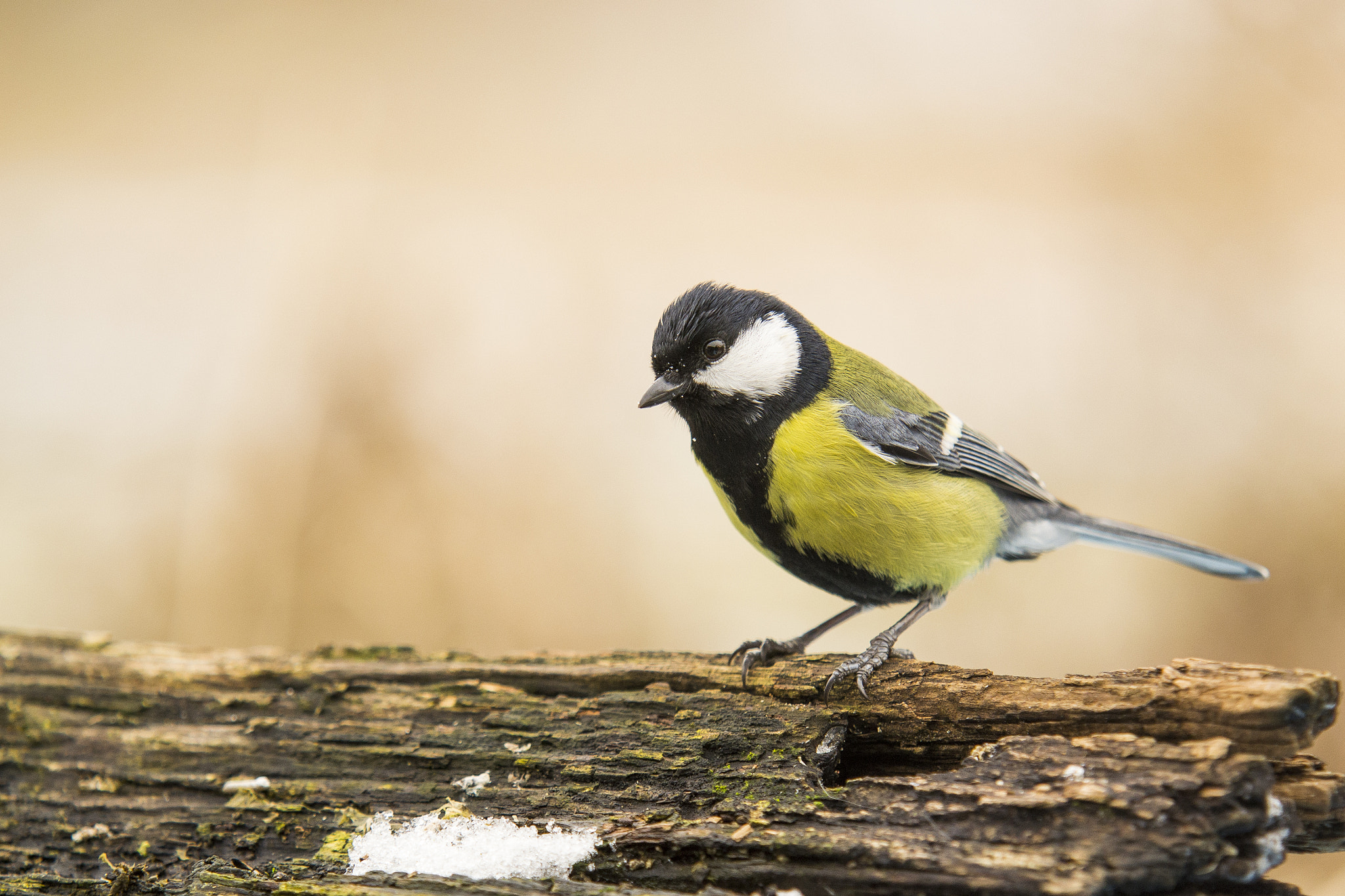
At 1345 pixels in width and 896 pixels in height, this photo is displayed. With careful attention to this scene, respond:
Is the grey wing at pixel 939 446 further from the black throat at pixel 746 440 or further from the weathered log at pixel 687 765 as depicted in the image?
the weathered log at pixel 687 765

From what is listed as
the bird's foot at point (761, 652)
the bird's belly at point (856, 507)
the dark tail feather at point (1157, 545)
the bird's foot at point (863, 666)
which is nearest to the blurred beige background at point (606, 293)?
the dark tail feather at point (1157, 545)

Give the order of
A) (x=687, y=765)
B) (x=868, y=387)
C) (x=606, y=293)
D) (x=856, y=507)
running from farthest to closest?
(x=606, y=293) → (x=868, y=387) → (x=856, y=507) → (x=687, y=765)

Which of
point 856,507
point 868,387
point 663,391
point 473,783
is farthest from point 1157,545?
point 473,783

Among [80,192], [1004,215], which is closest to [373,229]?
[80,192]

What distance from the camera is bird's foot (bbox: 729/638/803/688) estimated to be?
234 cm

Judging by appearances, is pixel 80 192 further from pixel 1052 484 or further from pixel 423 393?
pixel 1052 484

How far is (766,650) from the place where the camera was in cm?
245

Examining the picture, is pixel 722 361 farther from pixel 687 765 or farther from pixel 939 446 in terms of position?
pixel 687 765

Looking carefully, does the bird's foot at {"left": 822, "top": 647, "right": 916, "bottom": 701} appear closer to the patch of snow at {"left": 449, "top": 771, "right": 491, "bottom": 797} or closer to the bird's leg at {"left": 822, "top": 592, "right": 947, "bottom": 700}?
the bird's leg at {"left": 822, "top": 592, "right": 947, "bottom": 700}

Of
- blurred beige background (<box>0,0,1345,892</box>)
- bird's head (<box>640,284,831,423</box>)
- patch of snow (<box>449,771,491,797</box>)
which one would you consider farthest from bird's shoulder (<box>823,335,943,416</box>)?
blurred beige background (<box>0,0,1345,892</box>)

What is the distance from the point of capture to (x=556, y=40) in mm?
5547

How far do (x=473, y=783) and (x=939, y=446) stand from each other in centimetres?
163

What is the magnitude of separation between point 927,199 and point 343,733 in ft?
14.4

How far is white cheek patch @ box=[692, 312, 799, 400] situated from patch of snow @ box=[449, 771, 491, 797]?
1.19 metres
